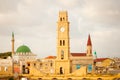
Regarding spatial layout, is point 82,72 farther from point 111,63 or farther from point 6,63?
point 111,63

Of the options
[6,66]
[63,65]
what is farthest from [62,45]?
[6,66]

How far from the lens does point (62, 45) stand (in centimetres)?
5169

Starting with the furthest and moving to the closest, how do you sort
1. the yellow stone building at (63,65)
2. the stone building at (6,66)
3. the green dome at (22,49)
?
1. the green dome at (22,49)
2. the stone building at (6,66)
3. the yellow stone building at (63,65)

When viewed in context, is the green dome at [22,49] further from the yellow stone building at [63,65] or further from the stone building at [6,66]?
the yellow stone building at [63,65]

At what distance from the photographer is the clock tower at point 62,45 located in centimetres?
5075

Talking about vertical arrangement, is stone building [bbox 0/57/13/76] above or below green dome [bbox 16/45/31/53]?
below

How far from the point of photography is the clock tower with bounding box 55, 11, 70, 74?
50.8 metres

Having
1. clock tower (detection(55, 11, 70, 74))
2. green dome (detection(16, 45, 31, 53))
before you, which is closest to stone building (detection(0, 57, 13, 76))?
clock tower (detection(55, 11, 70, 74))

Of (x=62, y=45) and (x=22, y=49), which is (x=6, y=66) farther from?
(x=22, y=49)

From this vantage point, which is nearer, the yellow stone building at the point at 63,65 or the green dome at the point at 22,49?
the yellow stone building at the point at 63,65

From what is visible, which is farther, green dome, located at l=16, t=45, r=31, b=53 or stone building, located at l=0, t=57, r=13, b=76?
green dome, located at l=16, t=45, r=31, b=53

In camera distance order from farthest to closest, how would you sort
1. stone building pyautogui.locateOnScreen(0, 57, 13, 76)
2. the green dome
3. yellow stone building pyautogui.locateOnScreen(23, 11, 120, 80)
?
1. the green dome
2. stone building pyautogui.locateOnScreen(0, 57, 13, 76)
3. yellow stone building pyautogui.locateOnScreen(23, 11, 120, 80)

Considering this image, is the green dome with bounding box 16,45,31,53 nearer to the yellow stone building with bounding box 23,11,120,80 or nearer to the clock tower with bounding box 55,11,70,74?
the yellow stone building with bounding box 23,11,120,80

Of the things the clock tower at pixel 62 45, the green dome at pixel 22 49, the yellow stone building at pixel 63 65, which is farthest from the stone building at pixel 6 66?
the green dome at pixel 22 49
